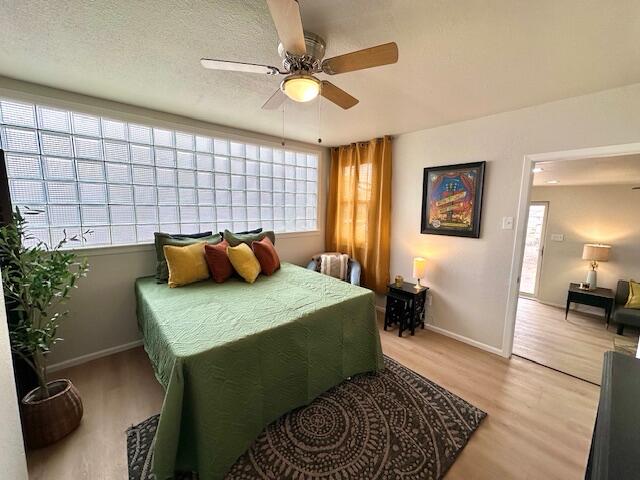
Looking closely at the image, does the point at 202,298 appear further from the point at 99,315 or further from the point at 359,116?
the point at 359,116

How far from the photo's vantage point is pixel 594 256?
389cm

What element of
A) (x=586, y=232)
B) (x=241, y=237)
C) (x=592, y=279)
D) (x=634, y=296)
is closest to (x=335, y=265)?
(x=241, y=237)

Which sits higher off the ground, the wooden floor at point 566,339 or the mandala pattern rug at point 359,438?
the mandala pattern rug at point 359,438

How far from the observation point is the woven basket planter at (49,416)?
1487 mm

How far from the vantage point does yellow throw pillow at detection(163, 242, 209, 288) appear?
2332 millimetres

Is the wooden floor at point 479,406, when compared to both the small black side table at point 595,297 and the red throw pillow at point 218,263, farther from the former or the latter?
the small black side table at point 595,297

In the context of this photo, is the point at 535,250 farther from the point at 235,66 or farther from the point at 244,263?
the point at 235,66

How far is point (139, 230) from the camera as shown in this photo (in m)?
2.64

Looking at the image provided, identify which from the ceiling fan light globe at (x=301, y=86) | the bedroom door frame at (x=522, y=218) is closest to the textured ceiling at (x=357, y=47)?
the ceiling fan light globe at (x=301, y=86)

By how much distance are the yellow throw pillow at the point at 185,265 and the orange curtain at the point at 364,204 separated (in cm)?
205

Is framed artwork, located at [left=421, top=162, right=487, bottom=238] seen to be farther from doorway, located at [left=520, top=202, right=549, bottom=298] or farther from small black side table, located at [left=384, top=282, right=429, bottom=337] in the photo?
doorway, located at [left=520, top=202, right=549, bottom=298]

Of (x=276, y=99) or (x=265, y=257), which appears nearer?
(x=276, y=99)

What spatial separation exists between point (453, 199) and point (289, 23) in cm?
241

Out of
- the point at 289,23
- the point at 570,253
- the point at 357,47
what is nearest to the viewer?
the point at 289,23
